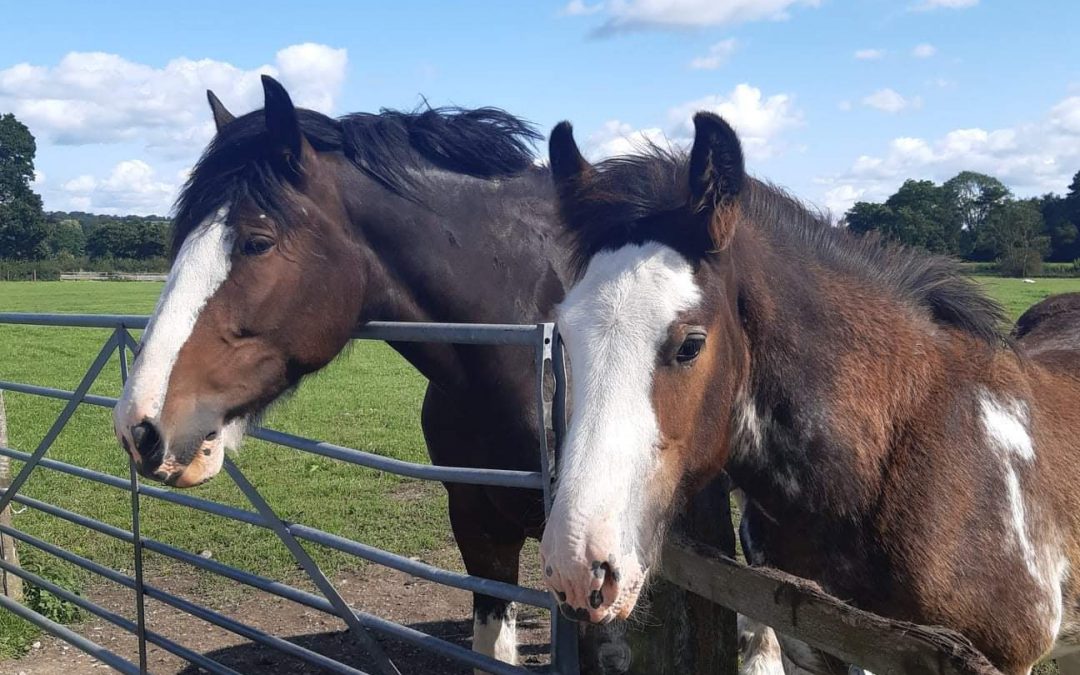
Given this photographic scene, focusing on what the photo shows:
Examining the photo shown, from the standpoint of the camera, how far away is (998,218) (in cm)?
3978

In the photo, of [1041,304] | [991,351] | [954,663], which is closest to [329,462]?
[1041,304]

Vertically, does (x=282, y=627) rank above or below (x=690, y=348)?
below

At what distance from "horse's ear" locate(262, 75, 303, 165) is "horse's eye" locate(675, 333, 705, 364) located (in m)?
1.65

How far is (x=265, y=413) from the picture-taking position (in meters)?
2.88

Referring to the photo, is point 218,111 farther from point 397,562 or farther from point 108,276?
point 108,276

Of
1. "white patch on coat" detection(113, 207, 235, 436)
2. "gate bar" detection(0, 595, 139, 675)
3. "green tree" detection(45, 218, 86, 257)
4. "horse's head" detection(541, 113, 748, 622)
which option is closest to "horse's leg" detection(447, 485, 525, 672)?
"white patch on coat" detection(113, 207, 235, 436)

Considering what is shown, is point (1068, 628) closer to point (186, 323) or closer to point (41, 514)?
point (186, 323)

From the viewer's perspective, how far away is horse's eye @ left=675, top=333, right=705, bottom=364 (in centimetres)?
195

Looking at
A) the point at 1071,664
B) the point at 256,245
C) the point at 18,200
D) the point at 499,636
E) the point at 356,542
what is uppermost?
the point at 18,200

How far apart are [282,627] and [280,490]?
2.83 m

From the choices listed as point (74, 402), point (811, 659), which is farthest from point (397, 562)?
point (74, 402)

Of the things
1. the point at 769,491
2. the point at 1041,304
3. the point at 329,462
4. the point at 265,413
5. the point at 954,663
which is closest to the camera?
the point at 954,663

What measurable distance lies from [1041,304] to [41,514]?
295 inches

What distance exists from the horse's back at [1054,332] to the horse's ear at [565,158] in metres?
1.62
